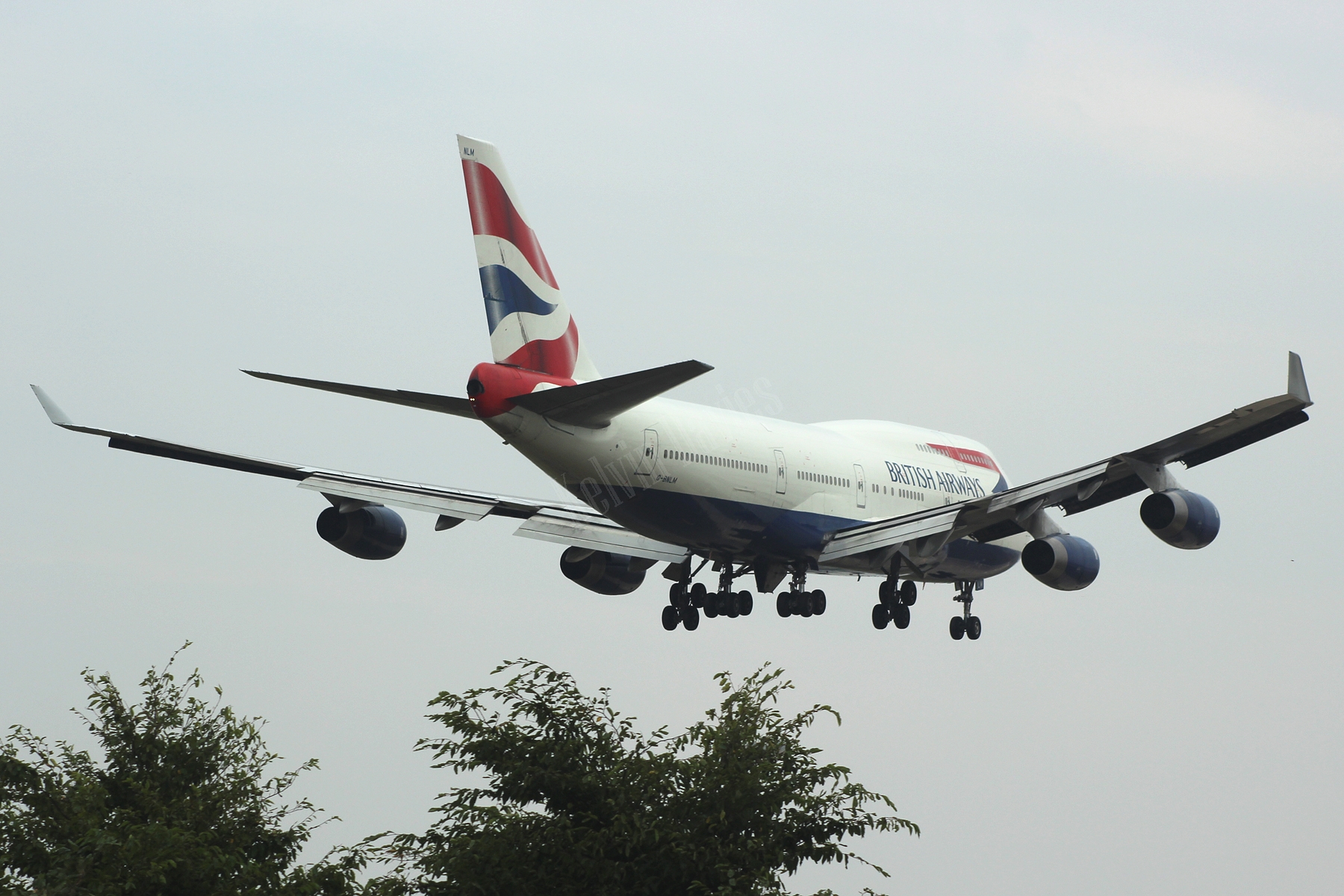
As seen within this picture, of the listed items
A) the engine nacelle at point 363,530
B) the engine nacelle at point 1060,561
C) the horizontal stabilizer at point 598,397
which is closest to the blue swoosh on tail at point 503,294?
the horizontal stabilizer at point 598,397

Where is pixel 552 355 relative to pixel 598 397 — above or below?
above

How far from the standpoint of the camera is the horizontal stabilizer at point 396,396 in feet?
88.6

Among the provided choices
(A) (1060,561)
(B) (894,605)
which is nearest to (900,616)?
(B) (894,605)

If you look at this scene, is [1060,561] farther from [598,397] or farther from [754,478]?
[598,397]

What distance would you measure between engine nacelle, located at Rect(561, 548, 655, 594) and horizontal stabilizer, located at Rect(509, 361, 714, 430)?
742 cm

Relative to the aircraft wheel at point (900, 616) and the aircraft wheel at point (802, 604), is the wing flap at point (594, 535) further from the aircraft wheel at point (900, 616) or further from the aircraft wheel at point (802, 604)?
the aircraft wheel at point (900, 616)

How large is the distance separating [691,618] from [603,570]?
2810 millimetres

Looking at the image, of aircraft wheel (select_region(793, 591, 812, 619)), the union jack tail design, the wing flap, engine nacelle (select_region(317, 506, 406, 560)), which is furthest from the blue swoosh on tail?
aircraft wheel (select_region(793, 591, 812, 619))

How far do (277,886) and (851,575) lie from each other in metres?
15.4

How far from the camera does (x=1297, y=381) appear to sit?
28.0 m

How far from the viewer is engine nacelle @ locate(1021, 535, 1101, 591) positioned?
34875mm

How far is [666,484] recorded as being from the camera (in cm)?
3341

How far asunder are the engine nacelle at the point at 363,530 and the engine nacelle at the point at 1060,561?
12.1 meters

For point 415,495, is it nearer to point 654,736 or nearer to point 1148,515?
point 654,736
